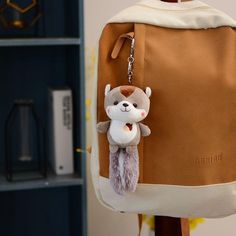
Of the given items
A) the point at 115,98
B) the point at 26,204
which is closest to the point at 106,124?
the point at 115,98

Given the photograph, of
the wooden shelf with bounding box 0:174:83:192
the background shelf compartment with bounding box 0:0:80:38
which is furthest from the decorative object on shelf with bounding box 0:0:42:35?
the wooden shelf with bounding box 0:174:83:192

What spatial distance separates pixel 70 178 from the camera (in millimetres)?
1422

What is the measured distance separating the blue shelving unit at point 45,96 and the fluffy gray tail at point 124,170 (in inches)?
12.6

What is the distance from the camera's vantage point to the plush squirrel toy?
1068 millimetres

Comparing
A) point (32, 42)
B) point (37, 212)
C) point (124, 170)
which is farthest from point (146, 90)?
point (37, 212)

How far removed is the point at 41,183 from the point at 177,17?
582mm

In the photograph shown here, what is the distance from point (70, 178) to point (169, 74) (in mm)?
482

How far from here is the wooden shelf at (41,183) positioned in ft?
4.49

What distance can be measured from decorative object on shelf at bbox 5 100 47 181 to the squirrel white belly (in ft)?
1.43

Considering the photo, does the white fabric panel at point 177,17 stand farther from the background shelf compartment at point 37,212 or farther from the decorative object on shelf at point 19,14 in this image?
the background shelf compartment at point 37,212

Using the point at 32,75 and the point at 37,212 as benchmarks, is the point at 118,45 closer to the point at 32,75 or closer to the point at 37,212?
the point at 32,75

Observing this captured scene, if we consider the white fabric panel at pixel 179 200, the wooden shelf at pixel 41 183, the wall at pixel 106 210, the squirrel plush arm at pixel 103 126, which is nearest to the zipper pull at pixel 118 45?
the squirrel plush arm at pixel 103 126

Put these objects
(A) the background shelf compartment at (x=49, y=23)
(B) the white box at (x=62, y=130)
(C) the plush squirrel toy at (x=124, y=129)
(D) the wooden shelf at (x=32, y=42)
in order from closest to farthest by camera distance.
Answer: (C) the plush squirrel toy at (x=124, y=129), (D) the wooden shelf at (x=32, y=42), (B) the white box at (x=62, y=130), (A) the background shelf compartment at (x=49, y=23)

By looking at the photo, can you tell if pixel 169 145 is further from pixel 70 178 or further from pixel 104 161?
pixel 70 178
